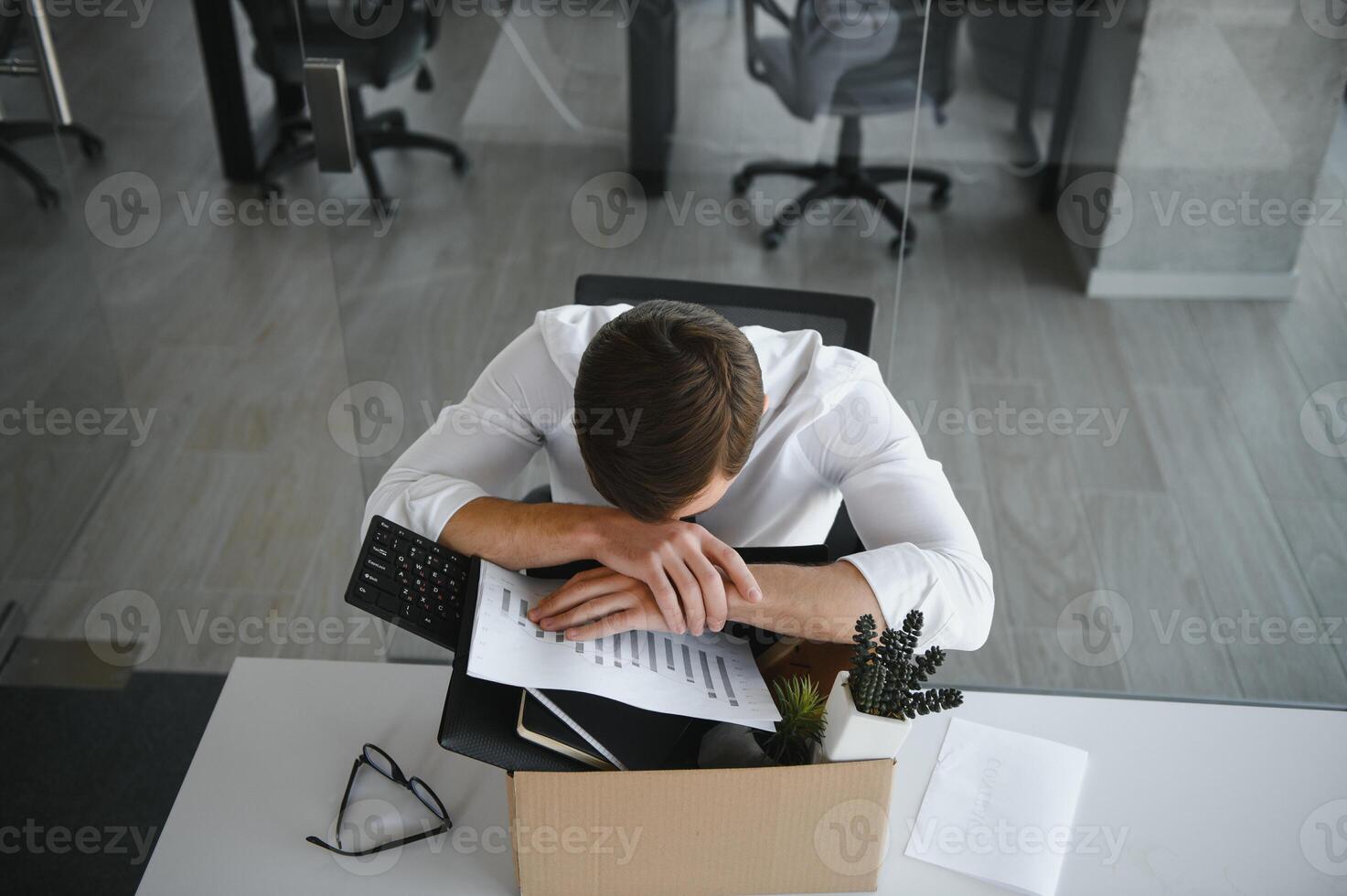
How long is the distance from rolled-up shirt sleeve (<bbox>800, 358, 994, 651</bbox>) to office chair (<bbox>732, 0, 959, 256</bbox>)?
2.18 feet

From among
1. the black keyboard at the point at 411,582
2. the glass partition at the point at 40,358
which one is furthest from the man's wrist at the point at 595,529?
the glass partition at the point at 40,358

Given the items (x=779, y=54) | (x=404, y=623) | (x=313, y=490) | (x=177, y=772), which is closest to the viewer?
(x=404, y=623)

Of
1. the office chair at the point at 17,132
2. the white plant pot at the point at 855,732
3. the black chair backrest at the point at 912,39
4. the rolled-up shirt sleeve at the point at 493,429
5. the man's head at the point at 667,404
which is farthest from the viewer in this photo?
the office chair at the point at 17,132

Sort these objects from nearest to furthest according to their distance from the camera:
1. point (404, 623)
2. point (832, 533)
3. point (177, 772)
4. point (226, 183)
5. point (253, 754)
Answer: point (404, 623), point (253, 754), point (832, 533), point (177, 772), point (226, 183)

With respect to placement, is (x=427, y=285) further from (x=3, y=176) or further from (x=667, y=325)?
(x=667, y=325)

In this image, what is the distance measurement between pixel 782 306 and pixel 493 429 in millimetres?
497

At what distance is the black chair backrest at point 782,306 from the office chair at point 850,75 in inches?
14.9

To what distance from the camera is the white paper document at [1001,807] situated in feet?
4.37

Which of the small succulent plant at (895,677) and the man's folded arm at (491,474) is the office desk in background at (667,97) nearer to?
the man's folded arm at (491,474)

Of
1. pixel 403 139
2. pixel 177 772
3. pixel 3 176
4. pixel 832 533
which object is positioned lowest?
pixel 177 772

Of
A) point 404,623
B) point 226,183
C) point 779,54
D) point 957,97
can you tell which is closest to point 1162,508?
point 957,97

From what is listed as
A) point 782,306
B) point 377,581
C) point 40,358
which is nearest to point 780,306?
point 782,306

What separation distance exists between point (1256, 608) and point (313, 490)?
2207 mm

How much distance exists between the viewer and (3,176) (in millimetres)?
2396
